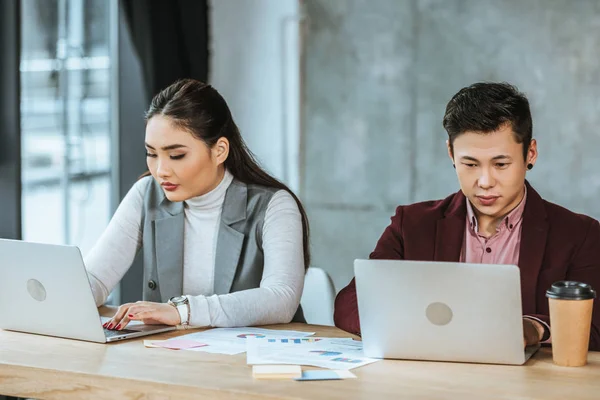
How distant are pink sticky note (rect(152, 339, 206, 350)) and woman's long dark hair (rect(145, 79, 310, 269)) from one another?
601 mm

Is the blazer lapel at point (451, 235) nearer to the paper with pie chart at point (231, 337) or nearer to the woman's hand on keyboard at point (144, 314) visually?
the paper with pie chart at point (231, 337)

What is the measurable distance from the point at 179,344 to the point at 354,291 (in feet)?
1.53

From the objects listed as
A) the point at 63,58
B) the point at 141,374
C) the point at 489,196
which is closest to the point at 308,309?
the point at 489,196

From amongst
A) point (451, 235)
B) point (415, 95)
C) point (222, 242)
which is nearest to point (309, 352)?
point (451, 235)

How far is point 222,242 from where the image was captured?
2564 millimetres

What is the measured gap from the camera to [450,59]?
4.38m

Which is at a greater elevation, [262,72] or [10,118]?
[262,72]

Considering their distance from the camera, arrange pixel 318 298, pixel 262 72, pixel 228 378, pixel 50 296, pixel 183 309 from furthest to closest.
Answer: pixel 262 72
pixel 318 298
pixel 183 309
pixel 50 296
pixel 228 378

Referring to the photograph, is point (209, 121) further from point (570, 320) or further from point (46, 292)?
point (570, 320)

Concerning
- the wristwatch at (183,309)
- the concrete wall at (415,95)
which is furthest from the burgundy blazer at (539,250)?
the concrete wall at (415,95)

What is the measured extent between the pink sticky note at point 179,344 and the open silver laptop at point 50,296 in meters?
0.10

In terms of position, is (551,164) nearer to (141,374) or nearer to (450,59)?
(450,59)

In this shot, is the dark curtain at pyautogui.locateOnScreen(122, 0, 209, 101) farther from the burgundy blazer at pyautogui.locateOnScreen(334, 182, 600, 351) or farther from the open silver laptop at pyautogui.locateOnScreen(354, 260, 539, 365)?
the open silver laptop at pyautogui.locateOnScreen(354, 260, 539, 365)

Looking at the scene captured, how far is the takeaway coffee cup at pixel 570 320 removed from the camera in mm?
1834
